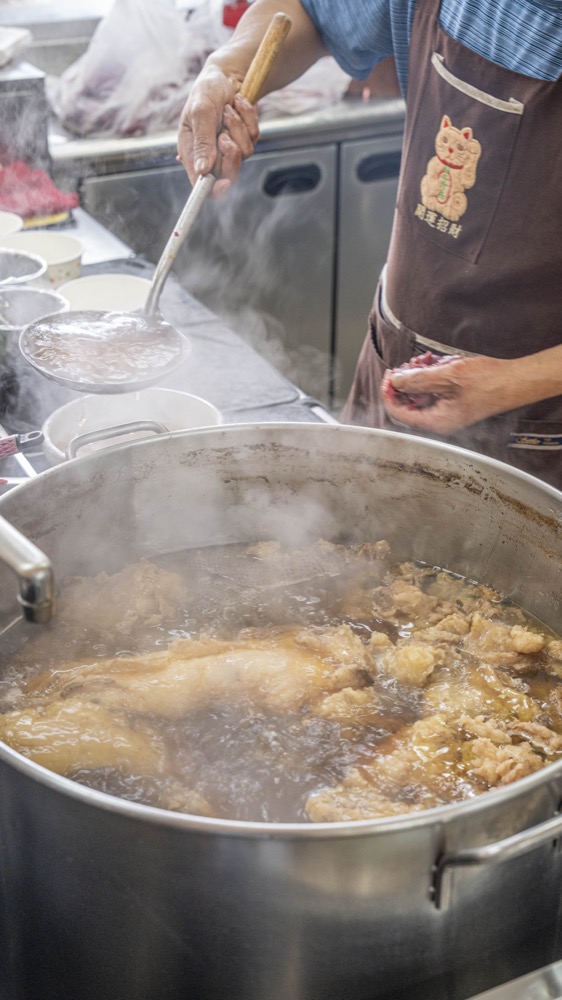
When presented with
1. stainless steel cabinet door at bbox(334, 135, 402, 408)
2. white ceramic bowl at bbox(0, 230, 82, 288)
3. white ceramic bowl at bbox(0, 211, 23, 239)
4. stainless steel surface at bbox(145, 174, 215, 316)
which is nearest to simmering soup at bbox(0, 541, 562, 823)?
stainless steel surface at bbox(145, 174, 215, 316)

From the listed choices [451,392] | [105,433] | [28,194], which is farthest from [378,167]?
[105,433]

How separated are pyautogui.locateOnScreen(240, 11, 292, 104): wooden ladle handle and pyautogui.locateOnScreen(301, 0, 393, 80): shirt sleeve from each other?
25 cm

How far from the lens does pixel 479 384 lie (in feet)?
5.93

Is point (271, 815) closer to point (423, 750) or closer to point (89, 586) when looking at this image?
point (423, 750)

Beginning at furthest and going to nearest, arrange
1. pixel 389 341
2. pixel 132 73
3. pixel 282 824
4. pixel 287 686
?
pixel 132 73, pixel 389 341, pixel 287 686, pixel 282 824

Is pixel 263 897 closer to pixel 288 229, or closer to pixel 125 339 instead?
A: pixel 125 339

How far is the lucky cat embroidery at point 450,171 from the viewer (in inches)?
81.6

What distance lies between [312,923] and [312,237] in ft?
12.3

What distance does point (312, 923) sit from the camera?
108 cm

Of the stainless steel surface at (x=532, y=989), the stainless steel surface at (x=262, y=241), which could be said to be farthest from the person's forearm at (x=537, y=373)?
the stainless steel surface at (x=262, y=241)

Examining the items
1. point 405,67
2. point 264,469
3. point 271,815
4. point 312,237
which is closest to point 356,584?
point 264,469

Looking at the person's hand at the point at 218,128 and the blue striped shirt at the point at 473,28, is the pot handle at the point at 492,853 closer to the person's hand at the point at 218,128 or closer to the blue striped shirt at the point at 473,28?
the blue striped shirt at the point at 473,28

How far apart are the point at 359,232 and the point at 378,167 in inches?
12.0

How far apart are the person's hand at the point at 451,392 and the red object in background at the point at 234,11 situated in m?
2.96
